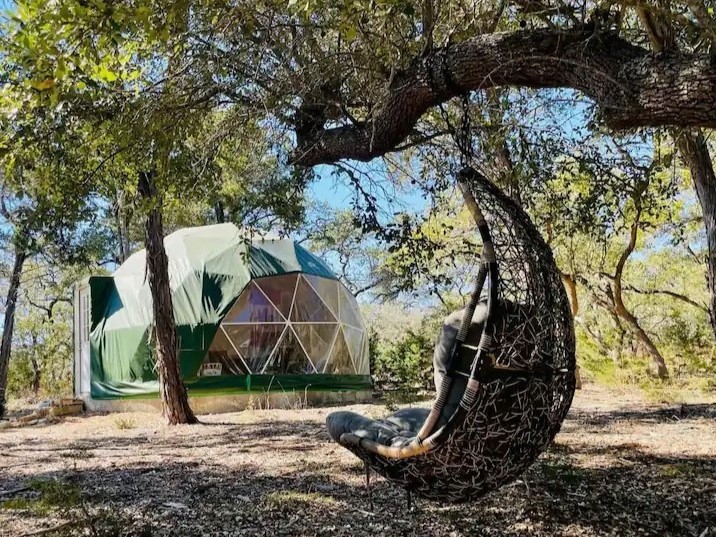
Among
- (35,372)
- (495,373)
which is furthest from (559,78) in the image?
(35,372)

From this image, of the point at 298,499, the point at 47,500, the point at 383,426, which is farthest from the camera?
the point at 298,499

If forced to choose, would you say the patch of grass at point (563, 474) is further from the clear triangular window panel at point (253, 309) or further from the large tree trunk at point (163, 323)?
the clear triangular window panel at point (253, 309)

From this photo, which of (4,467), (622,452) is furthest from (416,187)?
(4,467)

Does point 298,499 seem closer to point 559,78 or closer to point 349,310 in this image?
point 559,78

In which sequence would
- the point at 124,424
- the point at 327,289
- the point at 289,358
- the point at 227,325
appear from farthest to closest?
the point at 327,289 < the point at 289,358 < the point at 227,325 < the point at 124,424

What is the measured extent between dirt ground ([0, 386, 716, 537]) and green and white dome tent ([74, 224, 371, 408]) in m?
4.33

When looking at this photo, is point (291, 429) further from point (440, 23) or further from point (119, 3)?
point (119, 3)

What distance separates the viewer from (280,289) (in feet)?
41.4

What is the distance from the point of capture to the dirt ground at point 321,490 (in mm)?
3514

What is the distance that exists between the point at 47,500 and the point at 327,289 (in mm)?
9494

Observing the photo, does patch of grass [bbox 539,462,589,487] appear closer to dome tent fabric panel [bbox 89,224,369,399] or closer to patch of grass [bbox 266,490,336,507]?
patch of grass [bbox 266,490,336,507]

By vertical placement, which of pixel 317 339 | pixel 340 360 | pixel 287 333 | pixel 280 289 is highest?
pixel 280 289

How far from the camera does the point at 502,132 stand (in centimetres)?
451

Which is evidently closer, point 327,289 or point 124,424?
point 124,424
